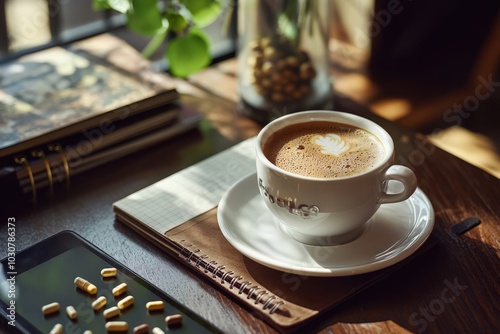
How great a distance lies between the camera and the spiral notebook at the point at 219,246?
759 millimetres

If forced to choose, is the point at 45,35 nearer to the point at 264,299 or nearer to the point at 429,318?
the point at 264,299

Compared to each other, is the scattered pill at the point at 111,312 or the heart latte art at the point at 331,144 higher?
the heart latte art at the point at 331,144

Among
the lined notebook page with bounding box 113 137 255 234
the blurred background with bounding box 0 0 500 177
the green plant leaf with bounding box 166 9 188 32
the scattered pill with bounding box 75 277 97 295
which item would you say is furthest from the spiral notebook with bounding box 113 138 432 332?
the blurred background with bounding box 0 0 500 177

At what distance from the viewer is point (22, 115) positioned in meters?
1.00

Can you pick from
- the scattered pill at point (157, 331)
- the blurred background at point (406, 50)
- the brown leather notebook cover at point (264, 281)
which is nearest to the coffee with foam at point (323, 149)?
the brown leather notebook cover at point (264, 281)

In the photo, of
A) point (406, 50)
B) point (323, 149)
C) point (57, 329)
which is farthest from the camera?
point (406, 50)

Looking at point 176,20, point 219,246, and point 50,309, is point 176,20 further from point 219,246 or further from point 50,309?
point 50,309

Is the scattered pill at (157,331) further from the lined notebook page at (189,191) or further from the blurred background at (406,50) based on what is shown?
the blurred background at (406,50)

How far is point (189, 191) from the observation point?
94cm

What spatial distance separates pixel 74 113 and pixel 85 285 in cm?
31

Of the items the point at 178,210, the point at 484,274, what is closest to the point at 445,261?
the point at 484,274

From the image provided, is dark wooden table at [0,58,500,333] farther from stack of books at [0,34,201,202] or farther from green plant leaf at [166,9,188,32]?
green plant leaf at [166,9,188,32]

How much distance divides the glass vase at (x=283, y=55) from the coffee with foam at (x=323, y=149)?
0.78 feet

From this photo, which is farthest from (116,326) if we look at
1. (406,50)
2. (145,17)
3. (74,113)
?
(406,50)
